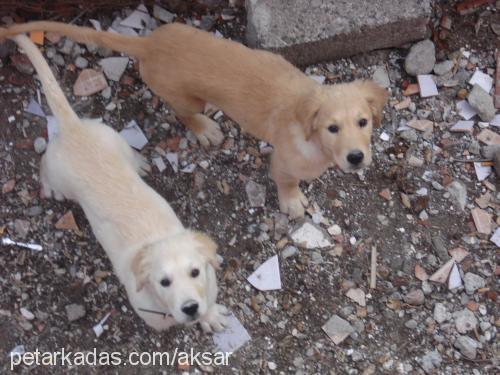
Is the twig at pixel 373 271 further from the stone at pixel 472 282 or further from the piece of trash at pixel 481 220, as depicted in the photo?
the piece of trash at pixel 481 220

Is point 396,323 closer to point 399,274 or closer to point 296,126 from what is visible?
point 399,274

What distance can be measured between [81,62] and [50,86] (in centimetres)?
127

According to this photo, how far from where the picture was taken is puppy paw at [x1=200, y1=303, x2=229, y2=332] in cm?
407

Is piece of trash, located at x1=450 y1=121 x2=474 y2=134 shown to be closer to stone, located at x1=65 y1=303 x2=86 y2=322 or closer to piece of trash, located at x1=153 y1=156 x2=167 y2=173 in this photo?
piece of trash, located at x1=153 y1=156 x2=167 y2=173

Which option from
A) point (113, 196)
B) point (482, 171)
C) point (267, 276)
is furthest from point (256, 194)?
point (482, 171)

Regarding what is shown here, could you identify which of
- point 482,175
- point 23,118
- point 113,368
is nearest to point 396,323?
point 482,175

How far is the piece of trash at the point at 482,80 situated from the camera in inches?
190

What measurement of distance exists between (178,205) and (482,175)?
226 cm

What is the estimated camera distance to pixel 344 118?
328 cm

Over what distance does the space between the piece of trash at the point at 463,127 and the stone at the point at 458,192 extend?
1.37 feet

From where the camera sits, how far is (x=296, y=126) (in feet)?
12.0

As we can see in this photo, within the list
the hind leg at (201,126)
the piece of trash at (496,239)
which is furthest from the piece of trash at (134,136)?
the piece of trash at (496,239)

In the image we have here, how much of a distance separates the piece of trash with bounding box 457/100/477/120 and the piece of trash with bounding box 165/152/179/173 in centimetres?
219

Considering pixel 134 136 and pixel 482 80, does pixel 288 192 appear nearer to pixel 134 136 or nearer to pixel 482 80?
pixel 134 136
